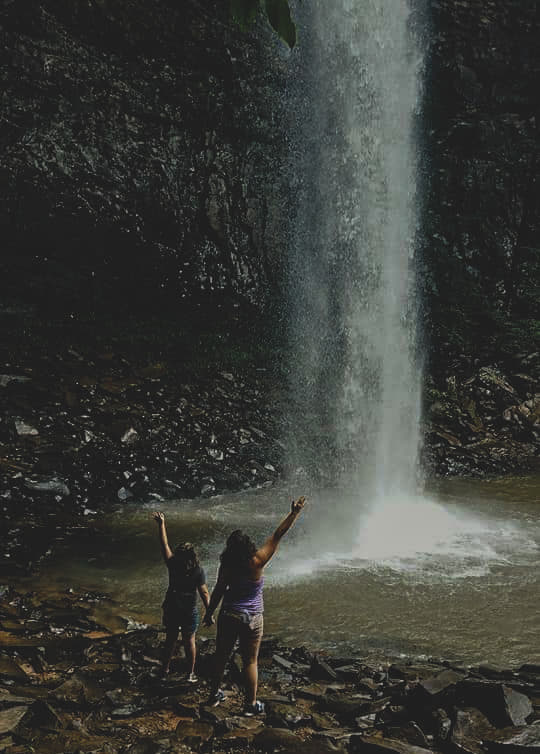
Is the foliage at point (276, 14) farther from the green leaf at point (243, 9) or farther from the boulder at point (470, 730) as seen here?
the boulder at point (470, 730)

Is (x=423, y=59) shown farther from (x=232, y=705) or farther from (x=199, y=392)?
(x=232, y=705)

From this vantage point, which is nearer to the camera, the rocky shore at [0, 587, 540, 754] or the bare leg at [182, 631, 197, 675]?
the rocky shore at [0, 587, 540, 754]

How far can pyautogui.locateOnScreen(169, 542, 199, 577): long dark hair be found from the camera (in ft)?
16.4

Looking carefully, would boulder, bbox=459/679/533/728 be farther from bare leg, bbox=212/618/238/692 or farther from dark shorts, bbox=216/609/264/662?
bare leg, bbox=212/618/238/692

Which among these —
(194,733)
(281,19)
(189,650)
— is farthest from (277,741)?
(281,19)

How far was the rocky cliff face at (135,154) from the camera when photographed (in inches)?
691

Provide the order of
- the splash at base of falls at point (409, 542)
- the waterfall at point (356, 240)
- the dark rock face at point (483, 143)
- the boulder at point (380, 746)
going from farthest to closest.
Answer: the dark rock face at point (483, 143) → the waterfall at point (356, 240) → the splash at base of falls at point (409, 542) → the boulder at point (380, 746)

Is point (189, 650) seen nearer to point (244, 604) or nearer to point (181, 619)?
point (181, 619)

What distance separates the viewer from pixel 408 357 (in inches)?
664

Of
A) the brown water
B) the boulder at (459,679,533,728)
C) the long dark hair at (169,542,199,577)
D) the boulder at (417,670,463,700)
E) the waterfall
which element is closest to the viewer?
the boulder at (459,679,533,728)

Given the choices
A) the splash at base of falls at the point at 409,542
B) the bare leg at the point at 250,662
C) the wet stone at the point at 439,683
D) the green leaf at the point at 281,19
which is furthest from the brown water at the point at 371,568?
the green leaf at the point at 281,19

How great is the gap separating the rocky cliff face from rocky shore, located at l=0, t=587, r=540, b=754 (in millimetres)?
13366

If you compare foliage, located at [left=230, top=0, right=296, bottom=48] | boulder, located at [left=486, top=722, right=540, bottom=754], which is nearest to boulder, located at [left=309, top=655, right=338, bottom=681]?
boulder, located at [left=486, top=722, right=540, bottom=754]

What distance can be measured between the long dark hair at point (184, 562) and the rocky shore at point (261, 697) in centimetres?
76
